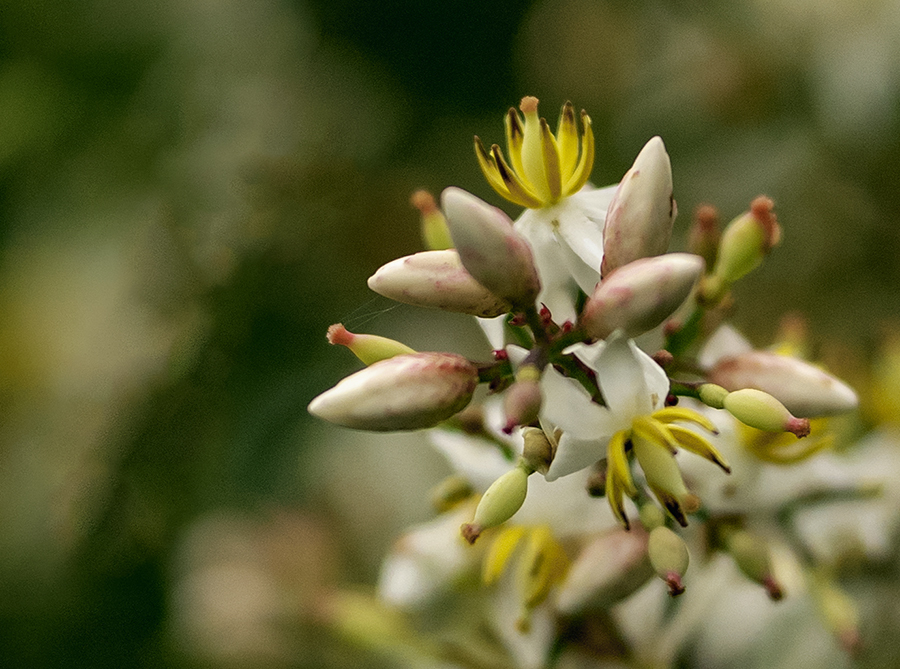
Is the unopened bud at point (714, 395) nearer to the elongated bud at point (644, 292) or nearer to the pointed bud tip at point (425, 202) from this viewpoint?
the elongated bud at point (644, 292)

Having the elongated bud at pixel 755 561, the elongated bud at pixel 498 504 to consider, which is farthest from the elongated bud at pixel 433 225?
the elongated bud at pixel 755 561

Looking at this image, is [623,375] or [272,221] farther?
[272,221]

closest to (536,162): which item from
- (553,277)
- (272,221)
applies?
(553,277)

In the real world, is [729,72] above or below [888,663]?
above

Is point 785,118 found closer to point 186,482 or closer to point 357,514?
point 357,514

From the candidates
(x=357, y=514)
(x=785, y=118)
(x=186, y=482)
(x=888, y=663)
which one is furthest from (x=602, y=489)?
(x=785, y=118)

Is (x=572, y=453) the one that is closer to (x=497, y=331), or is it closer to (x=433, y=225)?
(x=497, y=331)

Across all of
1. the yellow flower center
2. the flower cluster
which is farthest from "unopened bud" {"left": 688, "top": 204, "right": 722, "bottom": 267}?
the yellow flower center
